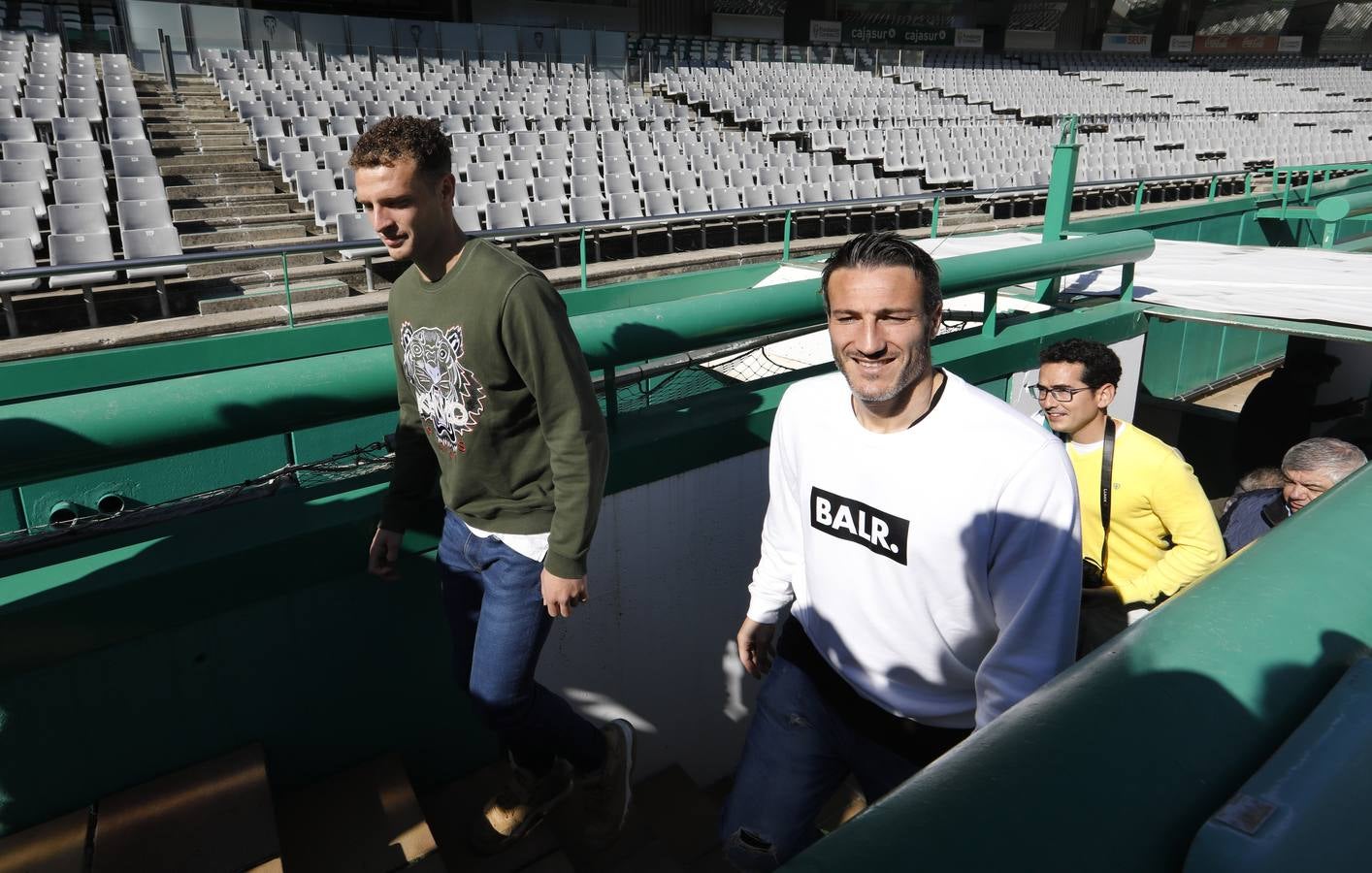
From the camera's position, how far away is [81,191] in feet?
25.5

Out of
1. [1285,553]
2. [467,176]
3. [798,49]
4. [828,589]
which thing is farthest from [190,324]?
[798,49]

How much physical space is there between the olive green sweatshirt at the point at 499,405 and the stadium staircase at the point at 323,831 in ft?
2.15

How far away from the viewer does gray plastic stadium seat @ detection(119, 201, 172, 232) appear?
739cm

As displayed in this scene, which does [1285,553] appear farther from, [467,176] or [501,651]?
[467,176]

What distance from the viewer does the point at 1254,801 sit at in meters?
0.48

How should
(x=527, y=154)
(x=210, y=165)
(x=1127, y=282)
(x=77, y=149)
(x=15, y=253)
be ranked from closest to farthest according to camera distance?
1. (x=1127, y=282)
2. (x=15, y=253)
3. (x=77, y=149)
4. (x=210, y=165)
5. (x=527, y=154)

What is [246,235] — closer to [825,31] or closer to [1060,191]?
[1060,191]

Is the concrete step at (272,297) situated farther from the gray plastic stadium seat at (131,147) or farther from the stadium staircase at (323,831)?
the stadium staircase at (323,831)

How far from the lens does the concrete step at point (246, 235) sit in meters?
8.36

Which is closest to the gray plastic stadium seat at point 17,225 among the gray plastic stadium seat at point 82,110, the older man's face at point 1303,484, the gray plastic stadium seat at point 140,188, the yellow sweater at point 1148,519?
the gray plastic stadium seat at point 140,188

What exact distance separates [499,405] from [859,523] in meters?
0.79

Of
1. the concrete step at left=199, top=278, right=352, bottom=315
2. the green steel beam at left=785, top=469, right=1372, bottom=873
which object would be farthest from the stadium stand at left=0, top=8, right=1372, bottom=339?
the green steel beam at left=785, top=469, right=1372, bottom=873

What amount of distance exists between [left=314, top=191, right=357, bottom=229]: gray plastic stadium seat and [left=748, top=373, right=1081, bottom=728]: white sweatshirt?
7607mm

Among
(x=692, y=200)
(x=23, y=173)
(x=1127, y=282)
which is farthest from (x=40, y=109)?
(x=1127, y=282)
